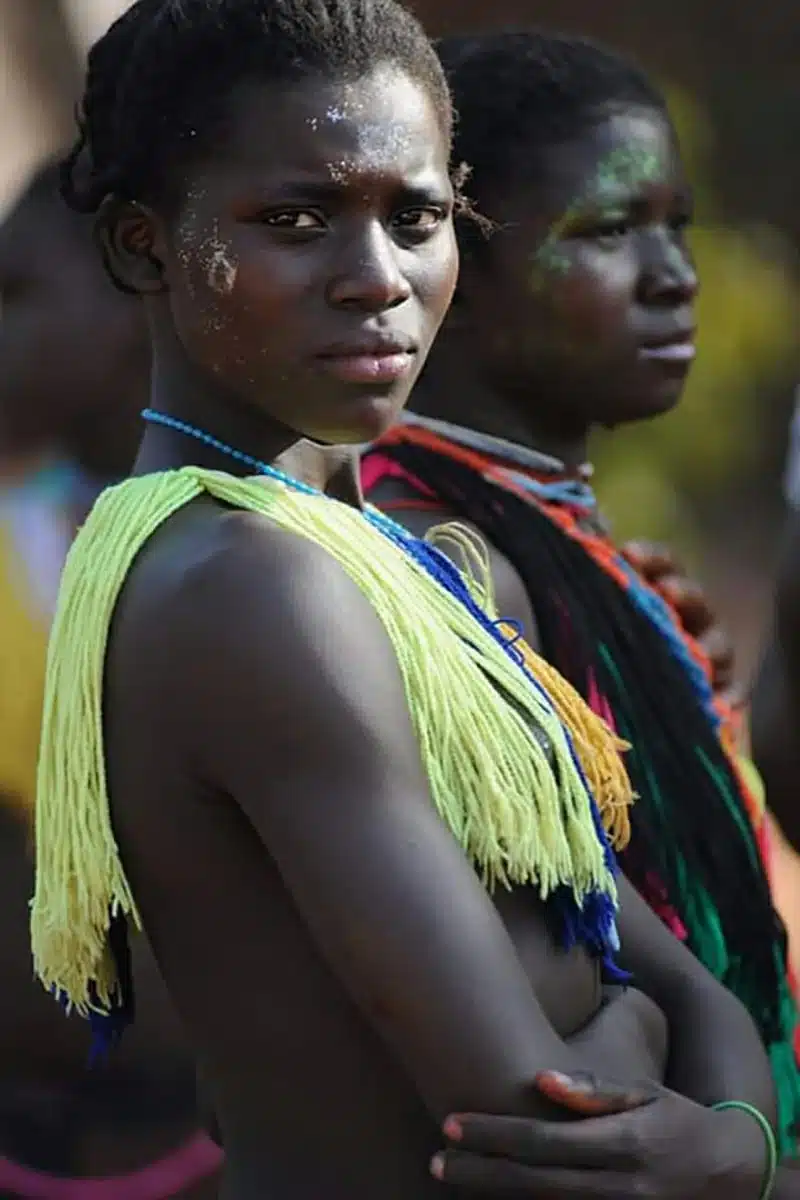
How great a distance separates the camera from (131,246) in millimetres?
2105

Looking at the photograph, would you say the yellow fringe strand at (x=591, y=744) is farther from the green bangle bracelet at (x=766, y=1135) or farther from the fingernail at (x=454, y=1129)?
the fingernail at (x=454, y=1129)

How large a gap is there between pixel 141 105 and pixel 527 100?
3.82ft

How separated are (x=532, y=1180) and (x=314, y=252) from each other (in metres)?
0.82

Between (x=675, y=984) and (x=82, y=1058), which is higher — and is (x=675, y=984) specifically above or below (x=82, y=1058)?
above

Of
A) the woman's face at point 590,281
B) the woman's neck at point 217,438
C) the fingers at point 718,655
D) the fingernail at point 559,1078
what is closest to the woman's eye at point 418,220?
the woman's neck at point 217,438

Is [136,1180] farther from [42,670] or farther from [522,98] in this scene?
[522,98]

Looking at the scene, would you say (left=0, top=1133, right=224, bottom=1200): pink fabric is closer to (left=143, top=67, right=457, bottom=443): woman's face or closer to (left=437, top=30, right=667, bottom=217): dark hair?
(left=437, top=30, right=667, bottom=217): dark hair

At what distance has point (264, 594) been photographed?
1836mm

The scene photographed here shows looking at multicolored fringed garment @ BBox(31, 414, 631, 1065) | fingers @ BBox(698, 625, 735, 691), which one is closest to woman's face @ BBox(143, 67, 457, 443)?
multicolored fringed garment @ BBox(31, 414, 631, 1065)

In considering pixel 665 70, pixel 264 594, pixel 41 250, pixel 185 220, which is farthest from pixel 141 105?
pixel 665 70

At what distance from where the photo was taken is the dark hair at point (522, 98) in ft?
10.2

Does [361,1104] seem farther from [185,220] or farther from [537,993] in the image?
[185,220]

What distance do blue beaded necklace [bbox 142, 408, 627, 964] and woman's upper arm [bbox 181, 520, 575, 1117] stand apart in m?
0.21

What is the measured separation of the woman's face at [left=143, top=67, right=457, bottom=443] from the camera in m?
1.98
